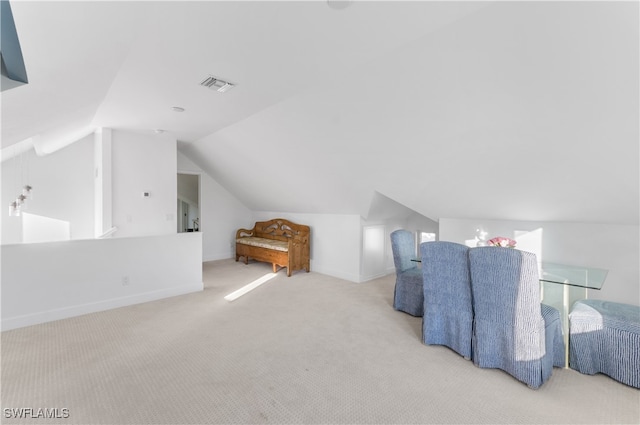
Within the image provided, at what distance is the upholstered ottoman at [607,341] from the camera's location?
7.10 feet

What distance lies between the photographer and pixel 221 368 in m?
2.41

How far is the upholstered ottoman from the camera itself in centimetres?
216

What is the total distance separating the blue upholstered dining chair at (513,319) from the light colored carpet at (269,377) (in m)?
0.13

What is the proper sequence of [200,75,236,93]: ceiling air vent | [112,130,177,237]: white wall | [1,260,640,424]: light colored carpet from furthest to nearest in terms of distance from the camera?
[112,130,177,237]: white wall
[200,75,236,93]: ceiling air vent
[1,260,640,424]: light colored carpet

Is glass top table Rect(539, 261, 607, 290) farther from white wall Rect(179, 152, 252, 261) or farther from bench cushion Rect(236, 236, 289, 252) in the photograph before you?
white wall Rect(179, 152, 252, 261)

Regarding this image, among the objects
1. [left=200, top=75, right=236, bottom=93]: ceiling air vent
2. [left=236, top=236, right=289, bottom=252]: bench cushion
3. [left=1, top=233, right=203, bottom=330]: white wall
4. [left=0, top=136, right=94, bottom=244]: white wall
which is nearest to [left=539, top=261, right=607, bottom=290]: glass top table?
[left=200, top=75, right=236, bottom=93]: ceiling air vent

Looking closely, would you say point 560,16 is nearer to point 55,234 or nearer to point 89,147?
point 89,147

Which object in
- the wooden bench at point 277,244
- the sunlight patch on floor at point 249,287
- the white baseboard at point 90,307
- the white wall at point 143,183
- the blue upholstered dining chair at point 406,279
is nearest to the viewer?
the white baseboard at point 90,307

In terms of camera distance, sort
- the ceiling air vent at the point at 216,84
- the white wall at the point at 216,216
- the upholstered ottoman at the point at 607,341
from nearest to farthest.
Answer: the upholstered ottoman at the point at 607,341, the ceiling air vent at the point at 216,84, the white wall at the point at 216,216

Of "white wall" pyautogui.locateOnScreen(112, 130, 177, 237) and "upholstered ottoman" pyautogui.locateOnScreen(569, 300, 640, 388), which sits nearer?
"upholstered ottoman" pyautogui.locateOnScreen(569, 300, 640, 388)

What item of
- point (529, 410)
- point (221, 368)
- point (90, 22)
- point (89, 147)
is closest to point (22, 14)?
point (90, 22)

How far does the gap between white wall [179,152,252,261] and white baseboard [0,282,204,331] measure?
2.59m

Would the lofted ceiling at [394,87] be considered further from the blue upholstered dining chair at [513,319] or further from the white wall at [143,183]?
the blue upholstered dining chair at [513,319]

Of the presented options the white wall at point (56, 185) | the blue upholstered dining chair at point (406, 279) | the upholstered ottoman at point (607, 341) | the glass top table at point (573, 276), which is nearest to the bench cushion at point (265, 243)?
the blue upholstered dining chair at point (406, 279)
